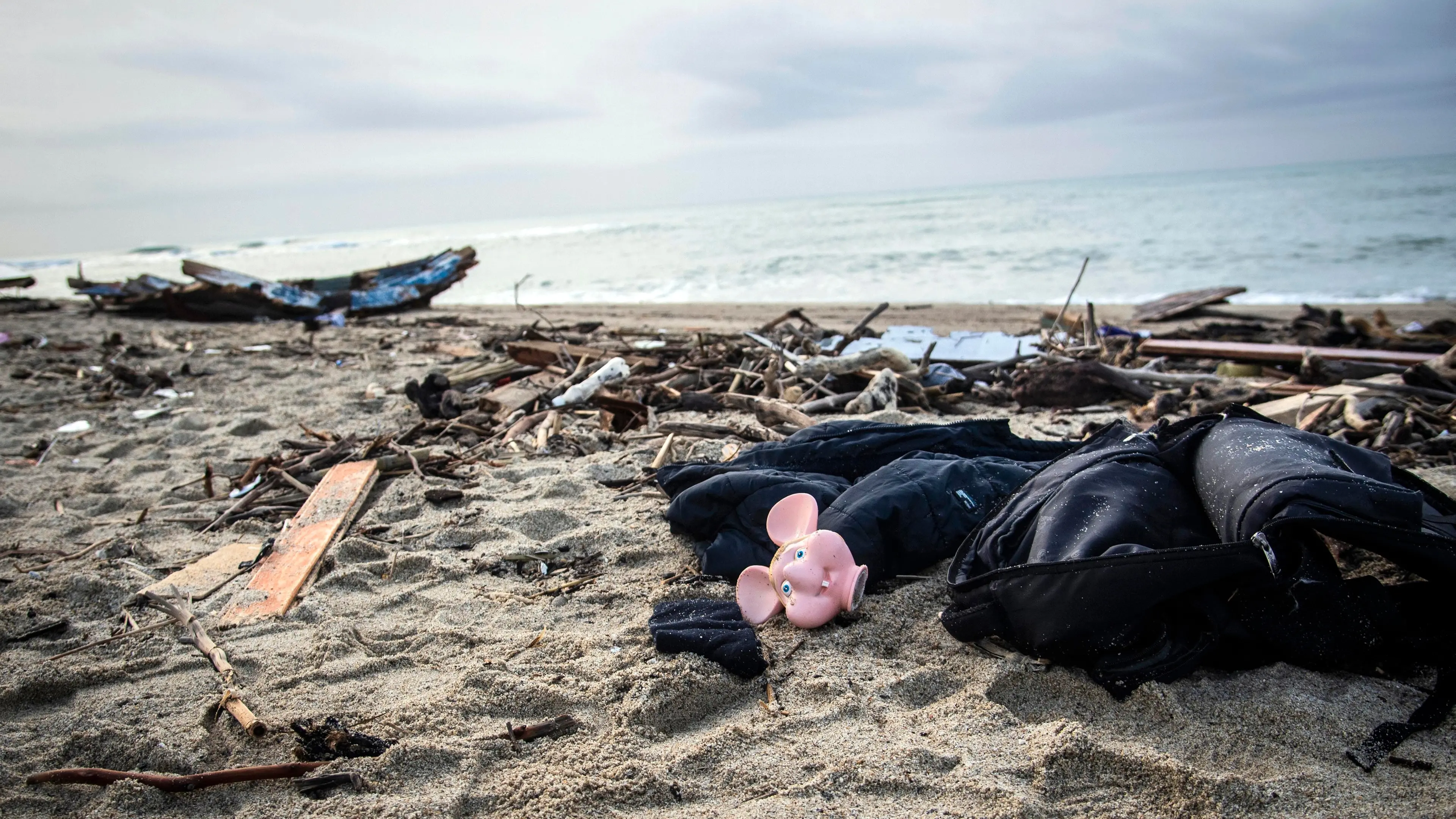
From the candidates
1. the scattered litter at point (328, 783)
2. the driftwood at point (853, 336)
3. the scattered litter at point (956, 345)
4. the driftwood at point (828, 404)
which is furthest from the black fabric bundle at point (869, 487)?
the driftwood at point (853, 336)

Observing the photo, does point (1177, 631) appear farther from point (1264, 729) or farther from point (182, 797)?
point (182, 797)

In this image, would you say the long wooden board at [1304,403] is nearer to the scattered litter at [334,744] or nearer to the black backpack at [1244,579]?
the black backpack at [1244,579]

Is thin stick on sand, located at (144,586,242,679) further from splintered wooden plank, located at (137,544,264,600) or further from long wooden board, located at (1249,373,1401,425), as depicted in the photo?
long wooden board, located at (1249,373,1401,425)

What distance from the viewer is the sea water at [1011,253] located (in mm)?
14398

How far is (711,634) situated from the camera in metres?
2.39

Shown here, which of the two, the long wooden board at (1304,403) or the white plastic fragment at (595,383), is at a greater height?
the white plastic fragment at (595,383)

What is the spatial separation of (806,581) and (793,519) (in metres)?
0.24

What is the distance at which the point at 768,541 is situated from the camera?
9.68 ft

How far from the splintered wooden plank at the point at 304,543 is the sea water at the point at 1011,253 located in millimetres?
11094

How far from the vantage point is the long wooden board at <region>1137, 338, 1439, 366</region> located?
6.02m

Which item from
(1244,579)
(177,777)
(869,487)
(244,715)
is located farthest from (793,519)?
(177,777)

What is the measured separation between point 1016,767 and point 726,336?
6.16 metres

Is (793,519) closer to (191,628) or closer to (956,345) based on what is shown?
(191,628)

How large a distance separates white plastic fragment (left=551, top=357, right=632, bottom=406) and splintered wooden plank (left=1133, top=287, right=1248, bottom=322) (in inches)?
278
